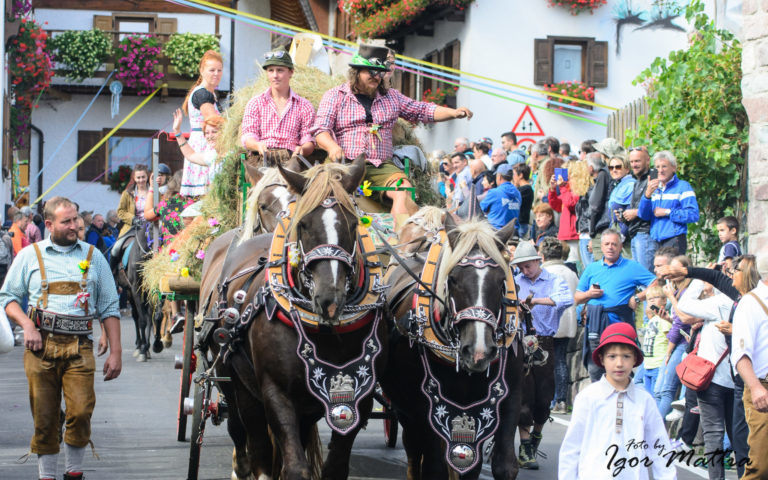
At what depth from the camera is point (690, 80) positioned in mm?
13484

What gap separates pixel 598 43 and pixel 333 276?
21.7m

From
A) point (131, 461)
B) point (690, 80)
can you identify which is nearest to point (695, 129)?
point (690, 80)

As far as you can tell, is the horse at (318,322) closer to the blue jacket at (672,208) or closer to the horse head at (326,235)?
the horse head at (326,235)

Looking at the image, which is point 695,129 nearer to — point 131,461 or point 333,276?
point 131,461

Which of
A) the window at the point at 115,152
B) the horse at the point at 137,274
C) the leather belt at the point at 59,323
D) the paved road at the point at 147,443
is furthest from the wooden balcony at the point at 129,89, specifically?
the leather belt at the point at 59,323

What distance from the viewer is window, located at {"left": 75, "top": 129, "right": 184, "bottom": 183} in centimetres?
3991

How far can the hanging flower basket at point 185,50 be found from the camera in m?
38.3

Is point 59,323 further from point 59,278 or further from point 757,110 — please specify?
point 757,110

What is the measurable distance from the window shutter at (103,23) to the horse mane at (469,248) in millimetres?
35217

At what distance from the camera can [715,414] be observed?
8469 millimetres

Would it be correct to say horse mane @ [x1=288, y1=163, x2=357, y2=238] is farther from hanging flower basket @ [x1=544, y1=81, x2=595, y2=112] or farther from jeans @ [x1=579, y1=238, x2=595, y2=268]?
hanging flower basket @ [x1=544, y1=81, x2=595, y2=112]

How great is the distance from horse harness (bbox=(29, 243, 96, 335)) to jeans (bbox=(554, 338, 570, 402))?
18.5 feet

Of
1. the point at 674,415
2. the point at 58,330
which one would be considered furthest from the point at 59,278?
the point at 674,415

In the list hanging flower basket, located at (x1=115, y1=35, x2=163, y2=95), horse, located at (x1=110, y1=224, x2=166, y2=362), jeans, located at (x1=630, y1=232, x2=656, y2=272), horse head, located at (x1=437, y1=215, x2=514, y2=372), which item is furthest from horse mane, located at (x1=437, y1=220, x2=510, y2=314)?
hanging flower basket, located at (x1=115, y1=35, x2=163, y2=95)
